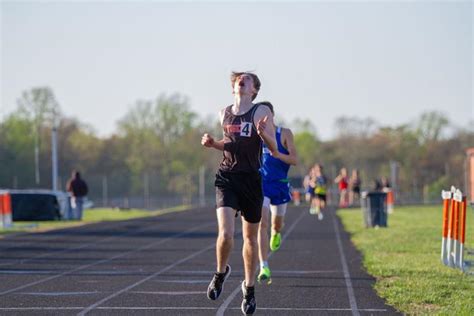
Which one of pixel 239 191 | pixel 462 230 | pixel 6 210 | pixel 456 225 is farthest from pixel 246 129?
pixel 6 210

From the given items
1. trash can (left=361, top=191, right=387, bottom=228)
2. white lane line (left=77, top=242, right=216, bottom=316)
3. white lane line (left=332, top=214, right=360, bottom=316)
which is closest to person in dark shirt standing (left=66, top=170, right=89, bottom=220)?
trash can (left=361, top=191, right=387, bottom=228)

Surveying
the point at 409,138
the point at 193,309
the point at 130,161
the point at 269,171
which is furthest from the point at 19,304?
the point at 409,138

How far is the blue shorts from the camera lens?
41.0 ft

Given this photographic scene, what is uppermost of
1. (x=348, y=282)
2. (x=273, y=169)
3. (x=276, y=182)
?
(x=273, y=169)

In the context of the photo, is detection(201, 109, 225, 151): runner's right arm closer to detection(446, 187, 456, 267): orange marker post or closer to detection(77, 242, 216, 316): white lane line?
detection(77, 242, 216, 316): white lane line

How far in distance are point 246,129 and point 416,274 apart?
5.36 m

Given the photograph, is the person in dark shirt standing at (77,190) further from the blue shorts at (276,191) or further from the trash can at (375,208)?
the blue shorts at (276,191)

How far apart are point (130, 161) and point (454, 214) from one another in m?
63.9

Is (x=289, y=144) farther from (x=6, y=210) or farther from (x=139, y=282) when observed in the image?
(x=6, y=210)

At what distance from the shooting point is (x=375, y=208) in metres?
27.4

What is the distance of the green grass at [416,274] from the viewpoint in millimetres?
10552

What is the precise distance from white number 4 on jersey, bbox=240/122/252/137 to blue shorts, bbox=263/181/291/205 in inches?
126

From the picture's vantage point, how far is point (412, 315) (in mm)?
9820

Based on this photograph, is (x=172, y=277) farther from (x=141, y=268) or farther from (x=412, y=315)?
(x=412, y=315)
